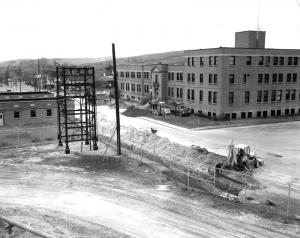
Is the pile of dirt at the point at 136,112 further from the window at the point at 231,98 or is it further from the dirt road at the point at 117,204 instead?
the dirt road at the point at 117,204

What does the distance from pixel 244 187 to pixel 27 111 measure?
107 ft

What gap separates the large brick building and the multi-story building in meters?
22.8

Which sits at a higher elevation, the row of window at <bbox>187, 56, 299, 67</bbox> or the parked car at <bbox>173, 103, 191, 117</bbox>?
the row of window at <bbox>187, 56, 299, 67</bbox>

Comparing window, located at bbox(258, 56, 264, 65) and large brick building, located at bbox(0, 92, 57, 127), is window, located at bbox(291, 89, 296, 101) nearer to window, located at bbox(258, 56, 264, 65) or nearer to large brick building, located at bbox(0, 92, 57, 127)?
window, located at bbox(258, 56, 264, 65)

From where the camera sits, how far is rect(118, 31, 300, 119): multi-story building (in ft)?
167

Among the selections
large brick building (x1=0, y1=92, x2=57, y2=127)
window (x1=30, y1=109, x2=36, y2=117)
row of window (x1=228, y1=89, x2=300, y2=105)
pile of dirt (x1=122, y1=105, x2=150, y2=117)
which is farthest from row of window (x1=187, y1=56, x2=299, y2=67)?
window (x1=30, y1=109, x2=36, y2=117)

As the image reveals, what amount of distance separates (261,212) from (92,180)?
36.4 feet

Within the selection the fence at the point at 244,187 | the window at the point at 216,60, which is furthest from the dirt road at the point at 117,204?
the window at the point at 216,60

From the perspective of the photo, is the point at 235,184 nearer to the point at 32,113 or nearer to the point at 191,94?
the point at 32,113

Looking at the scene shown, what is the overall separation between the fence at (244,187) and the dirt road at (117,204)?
134 cm

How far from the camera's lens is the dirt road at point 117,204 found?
15773 millimetres

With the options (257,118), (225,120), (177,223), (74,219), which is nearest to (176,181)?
(177,223)

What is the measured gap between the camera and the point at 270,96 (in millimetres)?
54219

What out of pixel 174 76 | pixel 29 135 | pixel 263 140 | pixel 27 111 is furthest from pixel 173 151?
pixel 174 76
